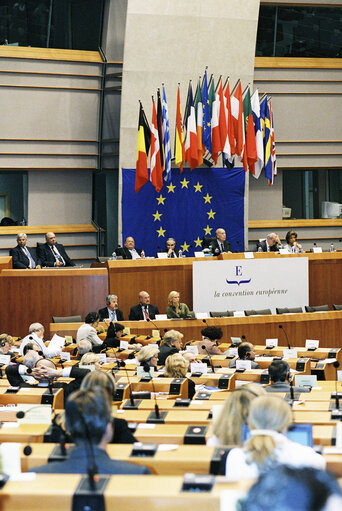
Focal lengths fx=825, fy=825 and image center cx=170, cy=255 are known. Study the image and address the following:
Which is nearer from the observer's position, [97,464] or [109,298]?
[97,464]

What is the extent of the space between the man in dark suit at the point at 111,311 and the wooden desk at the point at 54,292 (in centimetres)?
79

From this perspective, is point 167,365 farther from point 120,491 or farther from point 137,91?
point 137,91

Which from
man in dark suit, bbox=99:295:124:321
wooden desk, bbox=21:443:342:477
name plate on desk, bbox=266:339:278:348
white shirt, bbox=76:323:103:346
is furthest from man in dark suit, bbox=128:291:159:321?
wooden desk, bbox=21:443:342:477

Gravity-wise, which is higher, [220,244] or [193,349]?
[220,244]

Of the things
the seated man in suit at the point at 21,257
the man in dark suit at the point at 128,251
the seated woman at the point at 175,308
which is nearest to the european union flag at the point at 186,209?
the man in dark suit at the point at 128,251

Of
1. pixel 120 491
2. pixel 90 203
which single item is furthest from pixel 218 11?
pixel 120 491

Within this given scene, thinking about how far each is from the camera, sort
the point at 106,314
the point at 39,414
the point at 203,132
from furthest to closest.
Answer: the point at 203,132 < the point at 106,314 < the point at 39,414

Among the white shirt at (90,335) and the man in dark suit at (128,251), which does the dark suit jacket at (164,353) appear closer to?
the white shirt at (90,335)

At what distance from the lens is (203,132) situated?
1373 cm

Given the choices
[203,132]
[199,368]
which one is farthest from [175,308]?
[203,132]

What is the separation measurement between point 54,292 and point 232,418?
8401 millimetres

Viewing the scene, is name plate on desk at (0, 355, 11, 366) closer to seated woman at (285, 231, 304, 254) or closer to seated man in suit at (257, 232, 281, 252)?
seated man in suit at (257, 232, 281, 252)

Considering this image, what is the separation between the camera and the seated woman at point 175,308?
1086cm

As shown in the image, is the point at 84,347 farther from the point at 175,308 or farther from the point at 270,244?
the point at 270,244
